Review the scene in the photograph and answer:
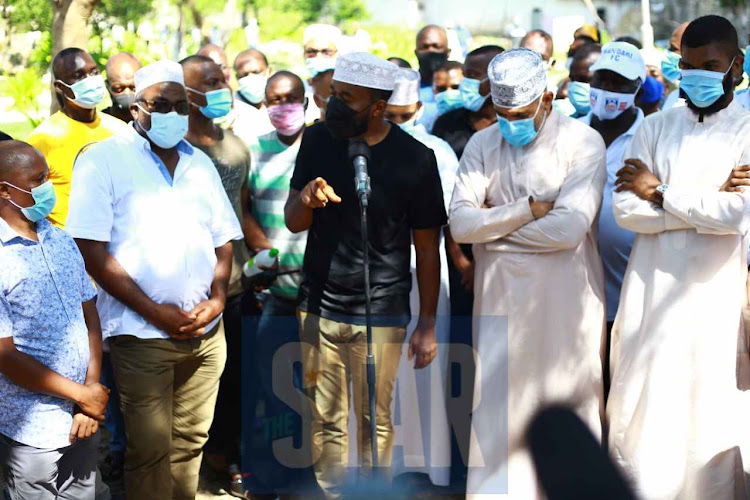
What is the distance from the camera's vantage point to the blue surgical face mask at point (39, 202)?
405 cm

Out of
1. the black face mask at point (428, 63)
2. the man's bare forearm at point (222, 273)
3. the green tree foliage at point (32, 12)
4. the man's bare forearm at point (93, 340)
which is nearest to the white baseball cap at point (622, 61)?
the man's bare forearm at point (222, 273)

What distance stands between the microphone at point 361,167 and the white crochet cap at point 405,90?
1.95 m

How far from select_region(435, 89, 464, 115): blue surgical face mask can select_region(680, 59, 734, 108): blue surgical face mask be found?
2.64m

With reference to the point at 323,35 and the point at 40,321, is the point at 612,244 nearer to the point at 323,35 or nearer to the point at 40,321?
the point at 40,321

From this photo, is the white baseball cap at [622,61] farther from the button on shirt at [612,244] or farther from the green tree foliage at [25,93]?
the green tree foliage at [25,93]

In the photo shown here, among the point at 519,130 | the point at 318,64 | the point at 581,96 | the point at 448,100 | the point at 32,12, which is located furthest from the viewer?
the point at 32,12

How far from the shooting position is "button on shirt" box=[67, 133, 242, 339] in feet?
15.0

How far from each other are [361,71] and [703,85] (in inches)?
64.5

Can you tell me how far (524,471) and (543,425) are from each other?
3.58 meters

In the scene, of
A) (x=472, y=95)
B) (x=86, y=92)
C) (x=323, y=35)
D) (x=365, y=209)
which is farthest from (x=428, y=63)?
(x=365, y=209)

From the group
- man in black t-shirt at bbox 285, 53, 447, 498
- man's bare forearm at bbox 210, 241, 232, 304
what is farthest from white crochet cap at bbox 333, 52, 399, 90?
man's bare forearm at bbox 210, 241, 232, 304

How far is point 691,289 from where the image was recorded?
15.6 feet

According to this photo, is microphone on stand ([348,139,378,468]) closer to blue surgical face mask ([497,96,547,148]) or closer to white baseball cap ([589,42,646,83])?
blue surgical face mask ([497,96,547,148])

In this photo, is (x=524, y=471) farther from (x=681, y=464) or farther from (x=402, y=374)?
(x=402, y=374)
